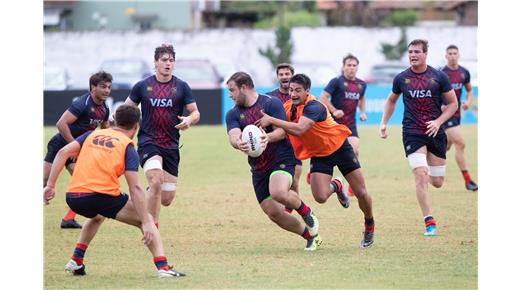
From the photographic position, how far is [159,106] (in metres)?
11.5

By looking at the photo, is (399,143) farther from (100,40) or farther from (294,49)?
(100,40)

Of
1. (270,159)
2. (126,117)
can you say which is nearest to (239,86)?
(270,159)

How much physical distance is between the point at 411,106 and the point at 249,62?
33.7 meters

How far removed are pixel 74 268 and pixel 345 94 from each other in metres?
7.73

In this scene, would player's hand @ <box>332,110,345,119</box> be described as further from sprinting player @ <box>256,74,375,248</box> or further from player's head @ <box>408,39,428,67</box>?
sprinting player @ <box>256,74,375,248</box>

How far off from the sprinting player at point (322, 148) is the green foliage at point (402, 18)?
121 ft

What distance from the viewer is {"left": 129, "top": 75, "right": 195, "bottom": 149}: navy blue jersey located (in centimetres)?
1148

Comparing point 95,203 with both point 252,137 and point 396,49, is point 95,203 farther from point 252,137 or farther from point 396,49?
point 396,49

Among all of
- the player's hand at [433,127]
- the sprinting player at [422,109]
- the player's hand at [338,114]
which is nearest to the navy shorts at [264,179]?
the player's hand at [433,127]

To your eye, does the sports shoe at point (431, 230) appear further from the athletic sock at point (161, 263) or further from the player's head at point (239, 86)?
the athletic sock at point (161, 263)

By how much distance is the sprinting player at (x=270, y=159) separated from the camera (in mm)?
10594

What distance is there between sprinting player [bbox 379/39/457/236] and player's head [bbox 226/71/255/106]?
2.30 meters
